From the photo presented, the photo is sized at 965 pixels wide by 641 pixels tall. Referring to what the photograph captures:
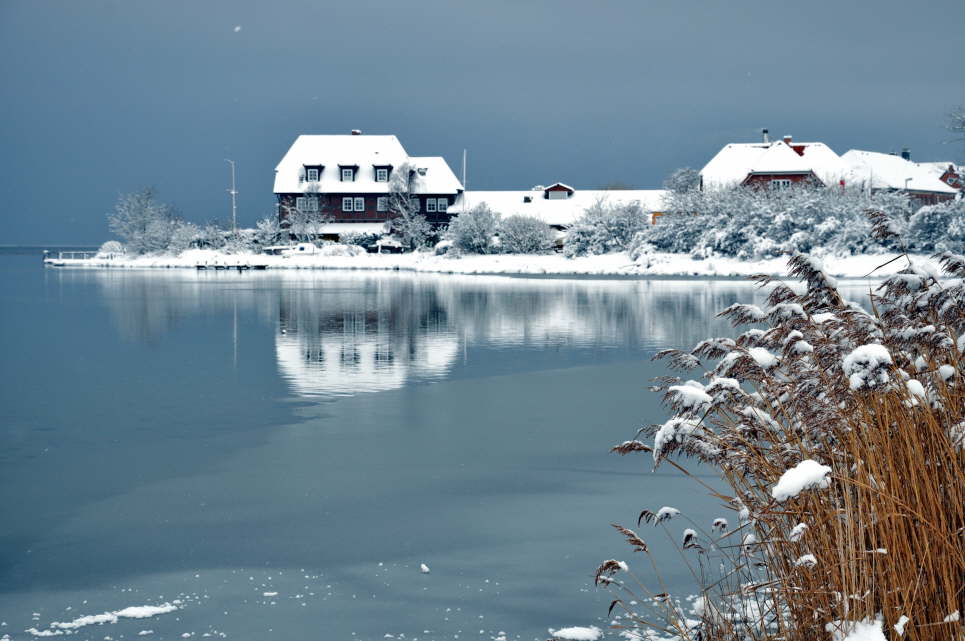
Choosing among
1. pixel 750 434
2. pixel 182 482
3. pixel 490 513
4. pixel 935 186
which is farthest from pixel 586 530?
pixel 935 186

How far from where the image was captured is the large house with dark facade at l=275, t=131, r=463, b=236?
7594 cm

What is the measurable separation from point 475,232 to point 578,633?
57536mm

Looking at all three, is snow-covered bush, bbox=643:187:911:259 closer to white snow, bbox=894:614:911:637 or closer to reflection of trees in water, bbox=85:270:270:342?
reflection of trees in water, bbox=85:270:270:342

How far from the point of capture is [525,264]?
57375 mm

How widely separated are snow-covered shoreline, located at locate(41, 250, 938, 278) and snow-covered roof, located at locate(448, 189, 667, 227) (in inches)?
439

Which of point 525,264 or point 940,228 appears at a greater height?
point 940,228

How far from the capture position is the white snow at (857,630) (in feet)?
10.7

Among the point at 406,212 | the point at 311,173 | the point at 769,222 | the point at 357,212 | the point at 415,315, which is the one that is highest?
the point at 311,173

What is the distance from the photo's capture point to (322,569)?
6.44 m

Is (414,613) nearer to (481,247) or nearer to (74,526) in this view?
(74,526)

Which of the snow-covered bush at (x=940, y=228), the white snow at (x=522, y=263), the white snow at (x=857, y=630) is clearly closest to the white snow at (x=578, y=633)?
the white snow at (x=857, y=630)

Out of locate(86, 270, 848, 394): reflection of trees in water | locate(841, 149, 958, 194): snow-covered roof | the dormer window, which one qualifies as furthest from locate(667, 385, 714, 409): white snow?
locate(841, 149, 958, 194): snow-covered roof

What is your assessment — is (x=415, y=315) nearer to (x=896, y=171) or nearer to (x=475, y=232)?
(x=475, y=232)

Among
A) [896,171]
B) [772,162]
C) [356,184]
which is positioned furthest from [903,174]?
[356,184]
